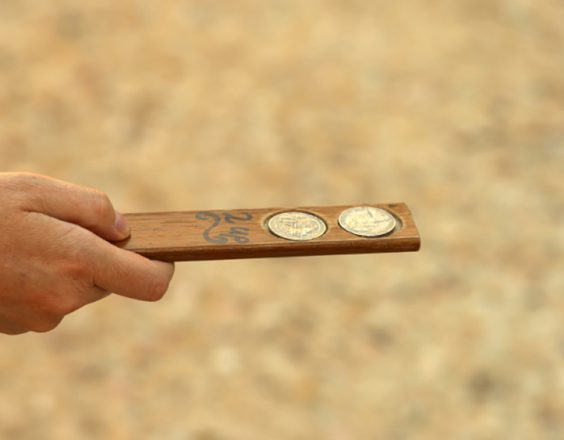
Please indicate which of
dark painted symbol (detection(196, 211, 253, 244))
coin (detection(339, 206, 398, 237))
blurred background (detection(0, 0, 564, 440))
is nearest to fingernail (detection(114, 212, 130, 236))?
dark painted symbol (detection(196, 211, 253, 244))

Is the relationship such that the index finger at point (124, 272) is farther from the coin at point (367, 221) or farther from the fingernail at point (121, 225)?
the coin at point (367, 221)

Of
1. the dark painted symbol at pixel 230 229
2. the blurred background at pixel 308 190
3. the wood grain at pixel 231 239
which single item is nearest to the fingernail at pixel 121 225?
the wood grain at pixel 231 239

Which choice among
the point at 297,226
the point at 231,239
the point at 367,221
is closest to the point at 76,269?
the point at 231,239

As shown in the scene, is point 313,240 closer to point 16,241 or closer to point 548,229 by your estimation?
point 16,241

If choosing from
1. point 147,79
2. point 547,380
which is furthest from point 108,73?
point 547,380

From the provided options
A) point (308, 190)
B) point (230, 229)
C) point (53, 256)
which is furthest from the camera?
point (308, 190)

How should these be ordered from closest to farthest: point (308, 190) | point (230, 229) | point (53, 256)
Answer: point (53, 256) < point (230, 229) < point (308, 190)

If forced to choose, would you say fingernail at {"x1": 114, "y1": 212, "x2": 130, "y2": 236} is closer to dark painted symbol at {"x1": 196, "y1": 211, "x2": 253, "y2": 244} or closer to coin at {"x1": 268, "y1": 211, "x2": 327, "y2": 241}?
dark painted symbol at {"x1": 196, "y1": 211, "x2": 253, "y2": 244}

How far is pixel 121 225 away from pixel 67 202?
0.30 feet

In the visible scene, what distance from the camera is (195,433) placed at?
2945 millimetres

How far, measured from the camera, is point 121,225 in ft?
4.89

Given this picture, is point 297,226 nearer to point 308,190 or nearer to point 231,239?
point 231,239

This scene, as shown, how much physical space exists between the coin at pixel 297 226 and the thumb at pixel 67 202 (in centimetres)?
26

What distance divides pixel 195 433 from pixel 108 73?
2048 millimetres
